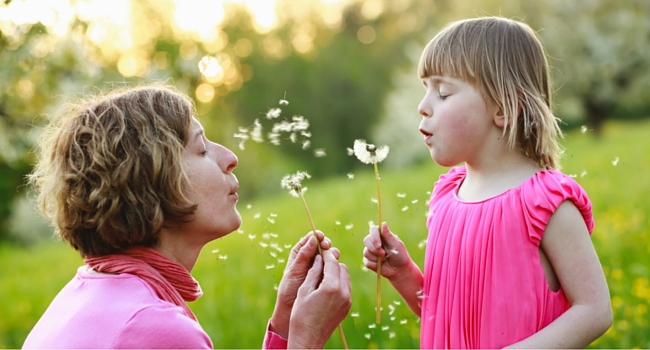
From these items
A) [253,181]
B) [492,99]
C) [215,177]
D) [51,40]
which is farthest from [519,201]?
[253,181]

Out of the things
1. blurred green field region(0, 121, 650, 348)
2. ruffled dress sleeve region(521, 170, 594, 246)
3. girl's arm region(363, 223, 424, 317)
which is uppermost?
ruffled dress sleeve region(521, 170, 594, 246)

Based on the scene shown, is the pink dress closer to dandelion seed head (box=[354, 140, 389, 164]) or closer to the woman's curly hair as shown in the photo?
dandelion seed head (box=[354, 140, 389, 164])

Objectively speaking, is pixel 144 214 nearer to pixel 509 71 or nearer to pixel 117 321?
pixel 117 321

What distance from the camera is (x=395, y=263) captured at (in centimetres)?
227

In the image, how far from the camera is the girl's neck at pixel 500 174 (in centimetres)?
199

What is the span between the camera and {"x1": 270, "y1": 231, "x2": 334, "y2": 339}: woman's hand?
6.83 feet

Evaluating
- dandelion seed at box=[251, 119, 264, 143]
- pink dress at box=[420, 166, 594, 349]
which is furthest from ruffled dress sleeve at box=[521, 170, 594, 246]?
dandelion seed at box=[251, 119, 264, 143]

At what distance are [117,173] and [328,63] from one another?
25578mm

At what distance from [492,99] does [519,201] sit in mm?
375

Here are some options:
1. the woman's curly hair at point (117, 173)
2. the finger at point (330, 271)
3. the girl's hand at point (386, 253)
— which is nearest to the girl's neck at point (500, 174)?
the girl's hand at point (386, 253)

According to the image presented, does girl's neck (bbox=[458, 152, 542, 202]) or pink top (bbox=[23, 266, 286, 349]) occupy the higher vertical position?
girl's neck (bbox=[458, 152, 542, 202])

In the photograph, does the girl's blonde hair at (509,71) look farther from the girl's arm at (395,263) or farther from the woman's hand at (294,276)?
the woman's hand at (294,276)

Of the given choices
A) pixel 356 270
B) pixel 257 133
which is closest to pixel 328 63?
pixel 356 270

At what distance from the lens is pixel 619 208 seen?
21.4ft
